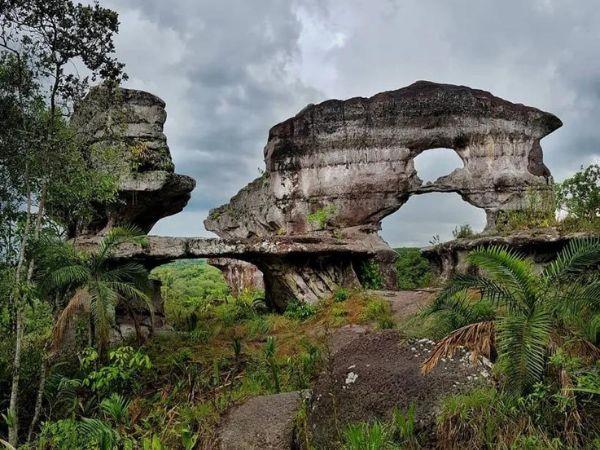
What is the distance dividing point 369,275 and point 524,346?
10021 millimetres

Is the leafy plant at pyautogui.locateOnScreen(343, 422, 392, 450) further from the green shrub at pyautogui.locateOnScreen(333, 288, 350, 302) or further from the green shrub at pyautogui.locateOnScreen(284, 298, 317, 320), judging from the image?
the green shrub at pyautogui.locateOnScreen(333, 288, 350, 302)

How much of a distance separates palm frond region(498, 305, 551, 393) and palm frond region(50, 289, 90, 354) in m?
6.98

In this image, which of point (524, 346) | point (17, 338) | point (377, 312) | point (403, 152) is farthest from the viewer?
point (403, 152)

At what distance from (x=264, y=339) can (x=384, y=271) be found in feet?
19.5

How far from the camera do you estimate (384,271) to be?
17.6m

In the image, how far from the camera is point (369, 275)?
1627cm

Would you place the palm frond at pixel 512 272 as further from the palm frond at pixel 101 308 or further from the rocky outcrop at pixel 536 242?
the palm frond at pixel 101 308

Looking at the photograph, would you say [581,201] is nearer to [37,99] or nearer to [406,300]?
[406,300]

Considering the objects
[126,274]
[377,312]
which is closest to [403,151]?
[377,312]

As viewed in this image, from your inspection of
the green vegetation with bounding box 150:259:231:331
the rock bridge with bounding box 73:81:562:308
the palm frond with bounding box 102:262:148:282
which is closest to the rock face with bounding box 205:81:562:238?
the rock bridge with bounding box 73:81:562:308

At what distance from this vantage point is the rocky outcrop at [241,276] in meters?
25.4

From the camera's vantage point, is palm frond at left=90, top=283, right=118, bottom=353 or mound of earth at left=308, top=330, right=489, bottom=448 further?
palm frond at left=90, top=283, right=118, bottom=353

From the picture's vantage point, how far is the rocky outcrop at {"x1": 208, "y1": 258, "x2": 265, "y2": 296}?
25.4 metres

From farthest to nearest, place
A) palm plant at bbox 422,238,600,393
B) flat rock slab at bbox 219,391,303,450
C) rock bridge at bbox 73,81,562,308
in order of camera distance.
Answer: rock bridge at bbox 73,81,562,308 < flat rock slab at bbox 219,391,303,450 < palm plant at bbox 422,238,600,393
